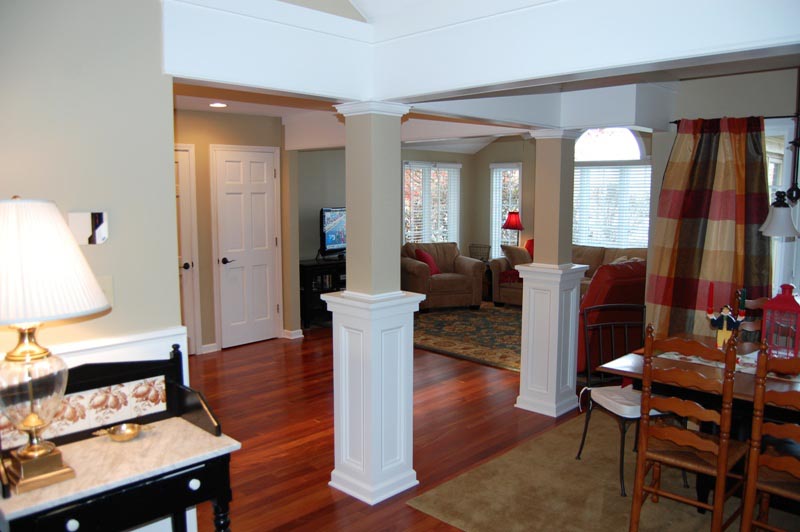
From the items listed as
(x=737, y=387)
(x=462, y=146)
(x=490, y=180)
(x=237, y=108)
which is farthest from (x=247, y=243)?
(x=737, y=387)

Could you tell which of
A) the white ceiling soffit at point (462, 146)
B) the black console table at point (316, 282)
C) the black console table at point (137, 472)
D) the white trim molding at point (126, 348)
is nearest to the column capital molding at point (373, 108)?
the white trim molding at point (126, 348)

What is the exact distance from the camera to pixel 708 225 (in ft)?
14.5

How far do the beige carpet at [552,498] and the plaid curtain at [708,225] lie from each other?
1199mm

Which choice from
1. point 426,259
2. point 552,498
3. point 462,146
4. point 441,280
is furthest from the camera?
point 462,146

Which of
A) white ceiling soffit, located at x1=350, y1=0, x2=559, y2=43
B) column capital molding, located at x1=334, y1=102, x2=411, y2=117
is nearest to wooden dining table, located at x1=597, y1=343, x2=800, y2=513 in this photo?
column capital molding, located at x1=334, y1=102, x2=411, y2=117

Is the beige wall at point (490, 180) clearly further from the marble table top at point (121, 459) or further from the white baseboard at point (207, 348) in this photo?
the marble table top at point (121, 459)

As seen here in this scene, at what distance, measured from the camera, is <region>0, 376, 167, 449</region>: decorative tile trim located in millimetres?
2178

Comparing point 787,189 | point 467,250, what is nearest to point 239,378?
point 787,189

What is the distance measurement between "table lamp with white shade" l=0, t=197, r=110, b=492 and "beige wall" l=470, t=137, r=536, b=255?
816cm

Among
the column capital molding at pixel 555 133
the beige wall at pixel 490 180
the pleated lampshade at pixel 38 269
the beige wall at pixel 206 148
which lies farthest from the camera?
the beige wall at pixel 490 180

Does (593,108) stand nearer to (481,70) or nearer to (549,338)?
(549,338)

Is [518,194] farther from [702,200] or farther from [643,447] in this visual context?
[643,447]

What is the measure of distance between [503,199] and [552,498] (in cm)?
713

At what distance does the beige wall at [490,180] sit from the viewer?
31.5 ft
